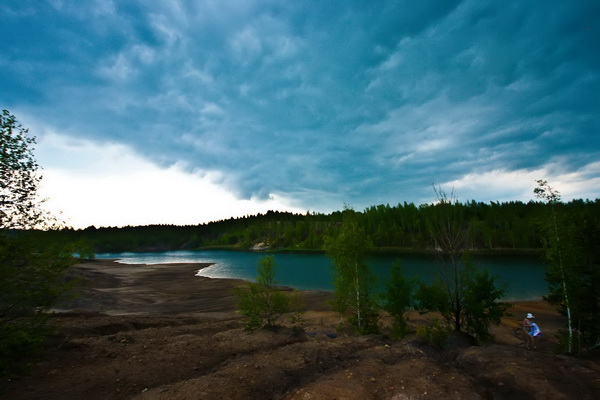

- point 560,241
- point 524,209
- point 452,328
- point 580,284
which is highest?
point 524,209

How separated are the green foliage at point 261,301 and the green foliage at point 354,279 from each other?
5202 mm

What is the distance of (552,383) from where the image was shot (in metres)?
13.5

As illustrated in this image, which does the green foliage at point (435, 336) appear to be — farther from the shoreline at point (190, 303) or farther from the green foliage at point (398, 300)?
the shoreline at point (190, 303)

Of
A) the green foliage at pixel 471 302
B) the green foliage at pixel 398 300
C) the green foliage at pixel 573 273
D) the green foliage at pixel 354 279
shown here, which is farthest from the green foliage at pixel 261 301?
the green foliage at pixel 573 273

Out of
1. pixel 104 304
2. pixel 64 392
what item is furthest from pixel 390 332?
pixel 104 304

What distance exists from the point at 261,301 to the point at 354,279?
839 cm

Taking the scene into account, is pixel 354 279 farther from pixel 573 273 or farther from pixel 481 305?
pixel 573 273

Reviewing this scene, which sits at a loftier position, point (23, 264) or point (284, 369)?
point (23, 264)

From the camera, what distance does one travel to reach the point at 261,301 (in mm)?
25188

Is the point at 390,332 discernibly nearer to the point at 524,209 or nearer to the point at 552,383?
the point at 552,383

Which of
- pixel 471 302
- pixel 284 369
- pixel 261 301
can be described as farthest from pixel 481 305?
pixel 261 301

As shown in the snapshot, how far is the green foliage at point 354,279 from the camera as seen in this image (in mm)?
Answer: 25344

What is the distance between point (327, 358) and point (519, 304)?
4132 centimetres

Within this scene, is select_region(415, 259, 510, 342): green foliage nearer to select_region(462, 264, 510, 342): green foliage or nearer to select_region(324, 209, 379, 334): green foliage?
select_region(462, 264, 510, 342): green foliage
